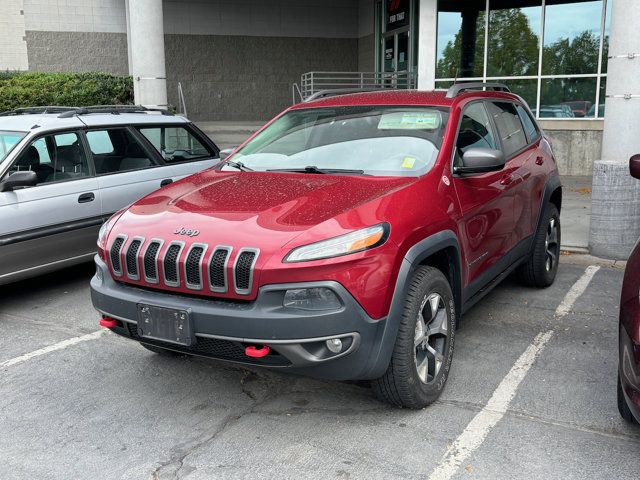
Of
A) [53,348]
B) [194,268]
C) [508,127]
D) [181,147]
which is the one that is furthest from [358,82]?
[194,268]

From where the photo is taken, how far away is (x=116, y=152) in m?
6.34

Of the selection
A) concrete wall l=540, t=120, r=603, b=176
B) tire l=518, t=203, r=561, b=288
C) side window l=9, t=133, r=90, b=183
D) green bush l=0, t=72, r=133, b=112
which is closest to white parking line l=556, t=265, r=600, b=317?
tire l=518, t=203, r=561, b=288

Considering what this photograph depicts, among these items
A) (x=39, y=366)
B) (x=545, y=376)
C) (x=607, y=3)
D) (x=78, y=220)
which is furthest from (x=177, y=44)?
(x=545, y=376)

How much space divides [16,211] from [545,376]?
4215mm

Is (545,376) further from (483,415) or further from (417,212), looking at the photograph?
(417,212)

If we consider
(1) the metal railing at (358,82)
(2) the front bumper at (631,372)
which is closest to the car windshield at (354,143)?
(2) the front bumper at (631,372)

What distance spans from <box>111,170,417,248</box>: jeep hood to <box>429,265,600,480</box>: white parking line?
3.92 ft

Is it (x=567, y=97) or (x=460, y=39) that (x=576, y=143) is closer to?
(x=567, y=97)

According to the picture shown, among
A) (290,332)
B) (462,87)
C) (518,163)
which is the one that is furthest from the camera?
(518,163)

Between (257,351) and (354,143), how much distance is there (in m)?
1.74

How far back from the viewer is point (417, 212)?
11.3 feet

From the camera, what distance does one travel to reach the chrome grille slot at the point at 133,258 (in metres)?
3.32

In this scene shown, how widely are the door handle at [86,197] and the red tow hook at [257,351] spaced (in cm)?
339

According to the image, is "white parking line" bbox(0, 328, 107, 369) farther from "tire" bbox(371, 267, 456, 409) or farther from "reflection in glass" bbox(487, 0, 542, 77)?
"reflection in glass" bbox(487, 0, 542, 77)
